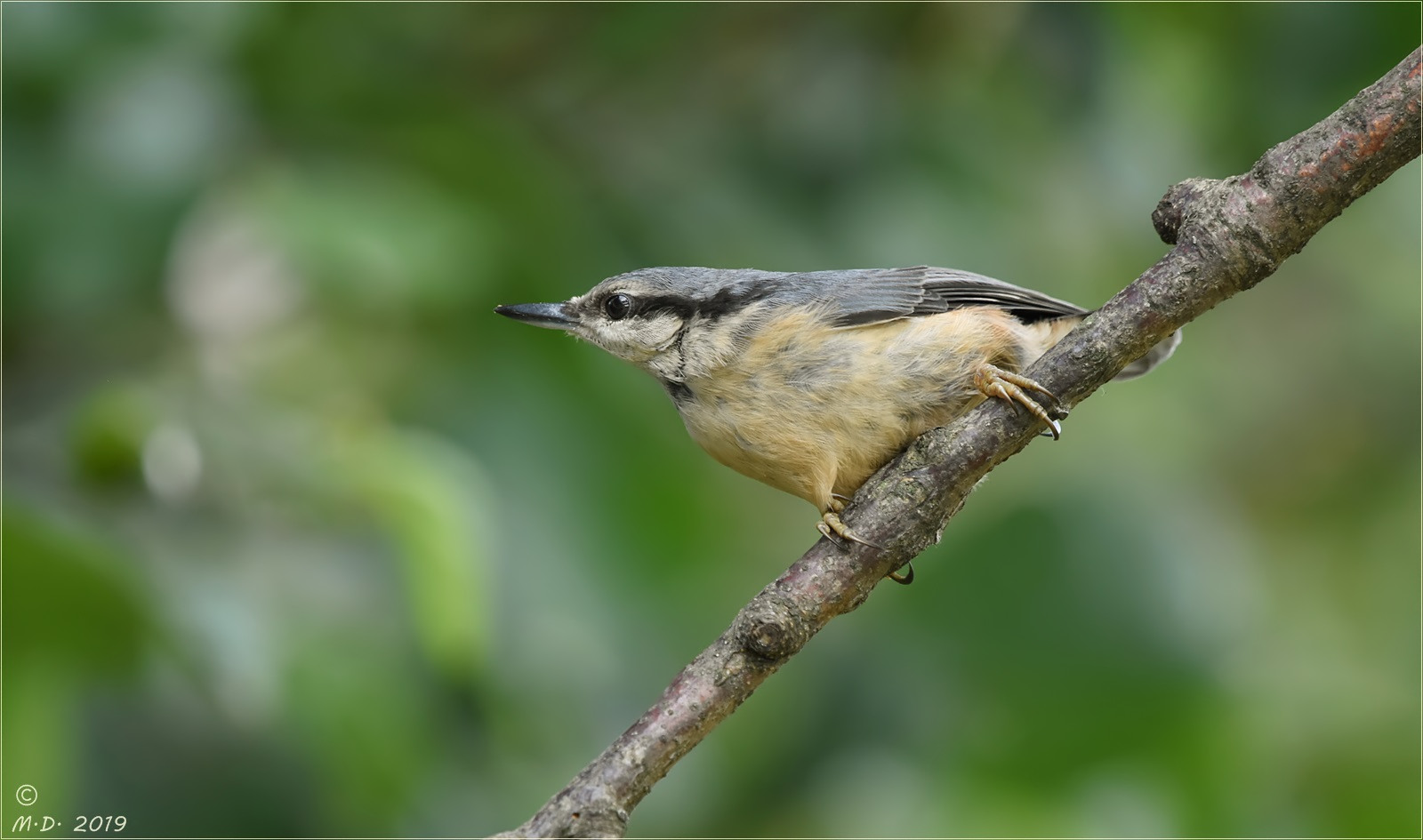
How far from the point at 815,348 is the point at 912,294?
0.36 m

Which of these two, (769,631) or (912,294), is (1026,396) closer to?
(769,631)

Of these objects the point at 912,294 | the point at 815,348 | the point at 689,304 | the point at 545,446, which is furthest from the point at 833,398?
the point at 545,446

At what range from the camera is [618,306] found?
3.77 meters

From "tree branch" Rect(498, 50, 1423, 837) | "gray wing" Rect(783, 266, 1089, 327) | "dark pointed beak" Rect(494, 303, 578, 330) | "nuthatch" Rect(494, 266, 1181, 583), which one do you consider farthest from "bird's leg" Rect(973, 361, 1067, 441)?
"dark pointed beak" Rect(494, 303, 578, 330)

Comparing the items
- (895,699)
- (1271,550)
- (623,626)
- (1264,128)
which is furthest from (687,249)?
(1271,550)


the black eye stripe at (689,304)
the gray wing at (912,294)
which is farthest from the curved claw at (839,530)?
the black eye stripe at (689,304)

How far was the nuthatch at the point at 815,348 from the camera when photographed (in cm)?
315

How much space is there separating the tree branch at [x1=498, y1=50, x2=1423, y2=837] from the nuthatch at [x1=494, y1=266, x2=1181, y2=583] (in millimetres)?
493

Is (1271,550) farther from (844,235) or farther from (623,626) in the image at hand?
(623,626)

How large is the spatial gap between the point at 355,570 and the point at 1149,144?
3.03 m

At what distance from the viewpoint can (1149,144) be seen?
454 cm

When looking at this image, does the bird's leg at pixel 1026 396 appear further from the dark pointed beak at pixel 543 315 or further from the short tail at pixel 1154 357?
the dark pointed beak at pixel 543 315

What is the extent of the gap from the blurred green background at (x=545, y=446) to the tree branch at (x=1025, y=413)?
3.03 ft

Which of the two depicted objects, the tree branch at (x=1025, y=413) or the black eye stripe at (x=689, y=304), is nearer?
the tree branch at (x=1025, y=413)
